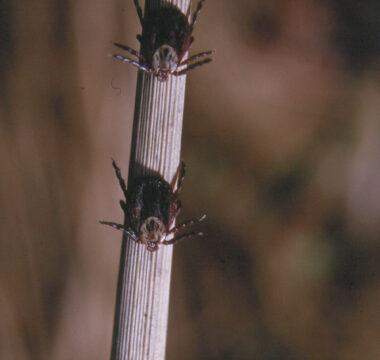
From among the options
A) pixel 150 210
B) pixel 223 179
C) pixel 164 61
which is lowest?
pixel 150 210

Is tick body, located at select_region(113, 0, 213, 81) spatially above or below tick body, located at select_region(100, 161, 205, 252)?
above

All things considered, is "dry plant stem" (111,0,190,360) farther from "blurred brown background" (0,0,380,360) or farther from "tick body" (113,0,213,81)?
"blurred brown background" (0,0,380,360)

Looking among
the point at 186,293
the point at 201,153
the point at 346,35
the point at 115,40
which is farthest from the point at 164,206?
the point at 346,35

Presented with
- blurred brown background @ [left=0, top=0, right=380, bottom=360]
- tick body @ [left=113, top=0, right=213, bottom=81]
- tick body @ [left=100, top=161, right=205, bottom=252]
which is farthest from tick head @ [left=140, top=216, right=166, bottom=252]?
blurred brown background @ [left=0, top=0, right=380, bottom=360]

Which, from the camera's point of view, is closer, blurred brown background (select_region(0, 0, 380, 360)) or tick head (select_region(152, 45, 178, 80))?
tick head (select_region(152, 45, 178, 80))

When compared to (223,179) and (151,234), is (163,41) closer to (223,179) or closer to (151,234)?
(151,234)

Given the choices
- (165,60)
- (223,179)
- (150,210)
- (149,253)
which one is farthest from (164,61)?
(223,179)

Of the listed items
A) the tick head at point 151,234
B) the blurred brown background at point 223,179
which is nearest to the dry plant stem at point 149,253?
the tick head at point 151,234

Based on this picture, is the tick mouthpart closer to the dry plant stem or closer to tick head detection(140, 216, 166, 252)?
the dry plant stem
